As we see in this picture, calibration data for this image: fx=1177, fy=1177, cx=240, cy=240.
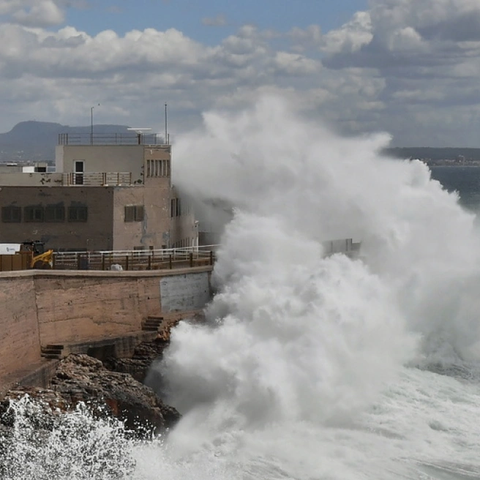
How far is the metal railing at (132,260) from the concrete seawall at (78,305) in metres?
0.62

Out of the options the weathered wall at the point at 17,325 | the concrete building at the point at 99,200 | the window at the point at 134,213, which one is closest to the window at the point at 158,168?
the concrete building at the point at 99,200

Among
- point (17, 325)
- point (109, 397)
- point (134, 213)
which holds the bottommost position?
point (109, 397)

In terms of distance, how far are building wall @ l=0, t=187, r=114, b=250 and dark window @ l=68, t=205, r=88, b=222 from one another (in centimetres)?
9

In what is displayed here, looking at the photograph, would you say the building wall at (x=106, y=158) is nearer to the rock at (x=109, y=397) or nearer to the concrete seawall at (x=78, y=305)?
the concrete seawall at (x=78, y=305)

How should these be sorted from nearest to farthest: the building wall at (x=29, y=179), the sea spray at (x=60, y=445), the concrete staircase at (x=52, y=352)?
1. the sea spray at (x=60, y=445)
2. the concrete staircase at (x=52, y=352)
3. the building wall at (x=29, y=179)

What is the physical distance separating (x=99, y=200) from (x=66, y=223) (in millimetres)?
1101

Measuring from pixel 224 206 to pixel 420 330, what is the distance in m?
8.26

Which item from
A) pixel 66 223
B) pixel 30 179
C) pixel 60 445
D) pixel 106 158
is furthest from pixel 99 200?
pixel 60 445

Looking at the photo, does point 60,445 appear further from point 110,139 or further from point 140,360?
point 110,139

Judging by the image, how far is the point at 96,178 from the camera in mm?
34406

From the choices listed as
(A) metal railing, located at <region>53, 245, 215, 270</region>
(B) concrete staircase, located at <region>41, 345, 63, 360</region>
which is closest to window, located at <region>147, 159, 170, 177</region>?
(A) metal railing, located at <region>53, 245, 215, 270</region>

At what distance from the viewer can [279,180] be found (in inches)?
1423

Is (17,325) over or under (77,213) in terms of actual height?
under

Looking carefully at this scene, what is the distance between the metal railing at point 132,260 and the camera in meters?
29.8
